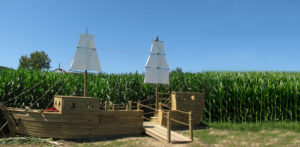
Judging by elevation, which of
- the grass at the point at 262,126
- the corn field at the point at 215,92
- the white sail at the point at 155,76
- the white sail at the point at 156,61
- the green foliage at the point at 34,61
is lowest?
the grass at the point at 262,126

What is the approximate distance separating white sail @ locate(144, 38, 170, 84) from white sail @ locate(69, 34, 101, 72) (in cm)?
378

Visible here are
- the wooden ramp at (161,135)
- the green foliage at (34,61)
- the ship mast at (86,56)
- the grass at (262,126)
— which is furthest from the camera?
the green foliage at (34,61)

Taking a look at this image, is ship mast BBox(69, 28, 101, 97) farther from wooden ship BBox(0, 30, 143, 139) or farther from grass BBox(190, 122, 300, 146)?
grass BBox(190, 122, 300, 146)

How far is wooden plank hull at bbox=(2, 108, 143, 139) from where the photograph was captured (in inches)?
471

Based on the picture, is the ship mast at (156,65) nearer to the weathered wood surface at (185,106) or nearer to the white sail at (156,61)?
the white sail at (156,61)

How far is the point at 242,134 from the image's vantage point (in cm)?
1455

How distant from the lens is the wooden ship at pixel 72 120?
471 inches

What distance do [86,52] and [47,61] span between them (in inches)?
2041

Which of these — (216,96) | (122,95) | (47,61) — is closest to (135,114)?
(122,95)

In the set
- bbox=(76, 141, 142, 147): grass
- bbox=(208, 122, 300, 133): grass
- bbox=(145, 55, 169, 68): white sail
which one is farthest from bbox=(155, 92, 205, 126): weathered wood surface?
bbox=(76, 141, 142, 147): grass

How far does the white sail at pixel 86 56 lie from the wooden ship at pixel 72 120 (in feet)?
7.76

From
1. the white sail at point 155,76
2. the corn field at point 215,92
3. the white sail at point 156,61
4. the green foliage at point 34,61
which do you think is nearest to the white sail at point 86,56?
the corn field at point 215,92

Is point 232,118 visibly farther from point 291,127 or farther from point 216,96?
point 291,127

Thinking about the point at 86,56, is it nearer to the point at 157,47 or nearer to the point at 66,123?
the point at 66,123
